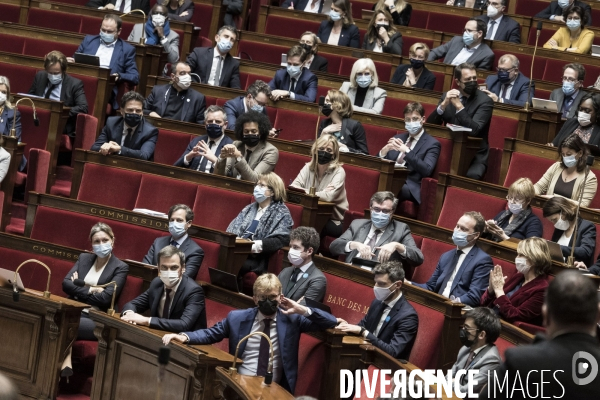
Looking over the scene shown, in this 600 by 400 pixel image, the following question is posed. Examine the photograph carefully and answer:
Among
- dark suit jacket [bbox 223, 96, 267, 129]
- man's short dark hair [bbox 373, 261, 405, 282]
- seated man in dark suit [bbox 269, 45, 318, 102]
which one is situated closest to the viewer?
man's short dark hair [bbox 373, 261, 405, 282]

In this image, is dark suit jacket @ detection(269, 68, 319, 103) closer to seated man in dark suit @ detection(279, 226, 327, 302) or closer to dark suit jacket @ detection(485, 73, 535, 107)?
dark suit jacket @ detection(485, 73, 535, 107)

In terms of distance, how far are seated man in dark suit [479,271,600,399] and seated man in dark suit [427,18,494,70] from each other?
9.19ft

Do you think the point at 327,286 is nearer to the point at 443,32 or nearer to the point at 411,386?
the point at 411,386

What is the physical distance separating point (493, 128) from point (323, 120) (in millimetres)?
592

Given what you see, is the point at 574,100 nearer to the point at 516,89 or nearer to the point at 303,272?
the point at 516,89

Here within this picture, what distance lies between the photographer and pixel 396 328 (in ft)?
7.68

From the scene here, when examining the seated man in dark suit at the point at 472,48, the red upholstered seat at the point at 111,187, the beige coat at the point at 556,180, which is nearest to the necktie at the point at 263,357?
the red upholstered seat at the point at 111,187

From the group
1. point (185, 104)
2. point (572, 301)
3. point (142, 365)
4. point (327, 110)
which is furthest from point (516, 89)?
point (572, 301)

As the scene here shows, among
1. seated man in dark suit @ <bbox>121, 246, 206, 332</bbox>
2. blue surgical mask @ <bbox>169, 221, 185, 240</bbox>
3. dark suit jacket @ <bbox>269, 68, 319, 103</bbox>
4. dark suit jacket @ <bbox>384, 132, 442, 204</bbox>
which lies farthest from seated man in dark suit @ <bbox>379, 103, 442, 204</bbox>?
seated man in dark suit @ <bbox>121, 246, 206, 332</bbox>

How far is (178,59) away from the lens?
4086 mm

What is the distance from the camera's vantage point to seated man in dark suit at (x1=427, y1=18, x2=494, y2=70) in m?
3.83

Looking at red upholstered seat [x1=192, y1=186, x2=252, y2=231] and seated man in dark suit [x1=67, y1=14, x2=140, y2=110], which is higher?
seated man in dark suit [x1=67, y1=14, x2=140, y2=110]

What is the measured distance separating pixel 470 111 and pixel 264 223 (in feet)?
3.01

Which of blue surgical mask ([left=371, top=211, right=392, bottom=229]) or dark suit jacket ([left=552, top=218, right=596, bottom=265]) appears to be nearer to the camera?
dark suit jacket ([left=552, top=218, right=596, bottom=265])
